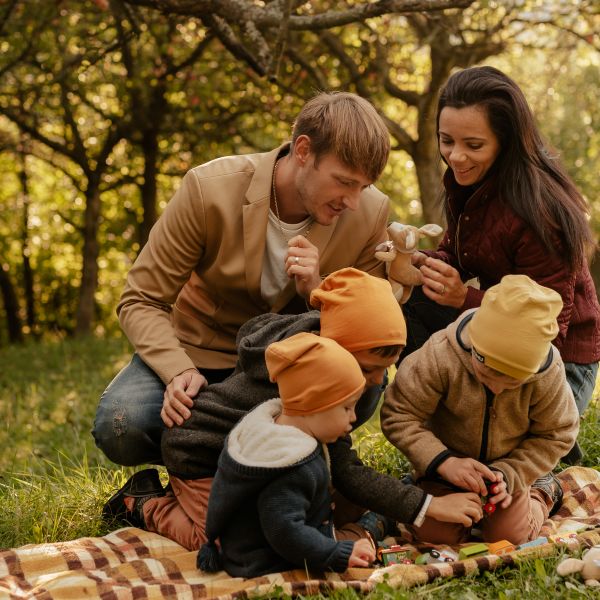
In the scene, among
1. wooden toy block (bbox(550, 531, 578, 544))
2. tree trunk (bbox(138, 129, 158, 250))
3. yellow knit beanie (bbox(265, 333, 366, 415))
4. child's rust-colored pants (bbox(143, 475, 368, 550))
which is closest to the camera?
yellow knit beanie (bbox(265, 333, 366, 415))

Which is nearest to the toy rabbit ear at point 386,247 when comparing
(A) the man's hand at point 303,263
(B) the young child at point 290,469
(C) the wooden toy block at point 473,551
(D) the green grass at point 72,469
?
(A) the man's hand at point 303,263

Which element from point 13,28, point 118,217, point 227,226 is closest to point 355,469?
point 227,226

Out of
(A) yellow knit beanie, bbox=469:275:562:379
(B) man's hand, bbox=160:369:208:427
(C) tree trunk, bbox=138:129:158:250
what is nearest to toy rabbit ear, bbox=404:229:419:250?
(A) yellow knit beanie, bbox=469:275:562:379

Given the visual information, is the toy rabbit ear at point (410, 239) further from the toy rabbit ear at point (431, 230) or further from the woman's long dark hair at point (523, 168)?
the woman's long dark hair at point (523, 168)

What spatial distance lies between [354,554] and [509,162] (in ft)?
5.22

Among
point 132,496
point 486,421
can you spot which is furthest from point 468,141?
point 132,496

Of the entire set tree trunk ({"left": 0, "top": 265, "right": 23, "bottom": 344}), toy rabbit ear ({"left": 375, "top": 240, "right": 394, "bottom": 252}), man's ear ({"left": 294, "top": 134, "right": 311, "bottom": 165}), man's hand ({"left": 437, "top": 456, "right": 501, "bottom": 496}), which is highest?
man's ear ({"left": 294, "top": 134, "right": 311, "bottom": 165})

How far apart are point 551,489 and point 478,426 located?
0.52 m

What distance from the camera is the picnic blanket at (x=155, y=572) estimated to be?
2.70 metres

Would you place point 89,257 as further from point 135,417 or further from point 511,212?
point 511,212

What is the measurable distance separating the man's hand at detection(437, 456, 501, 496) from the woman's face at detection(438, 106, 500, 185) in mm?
1116

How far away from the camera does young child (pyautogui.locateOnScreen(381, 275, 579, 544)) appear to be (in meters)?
3.03

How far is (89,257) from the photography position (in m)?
11.0

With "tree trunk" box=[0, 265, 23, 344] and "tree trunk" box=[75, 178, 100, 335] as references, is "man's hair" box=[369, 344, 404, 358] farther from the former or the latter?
"tree trunk" box=[0, 265, 23, 344]
